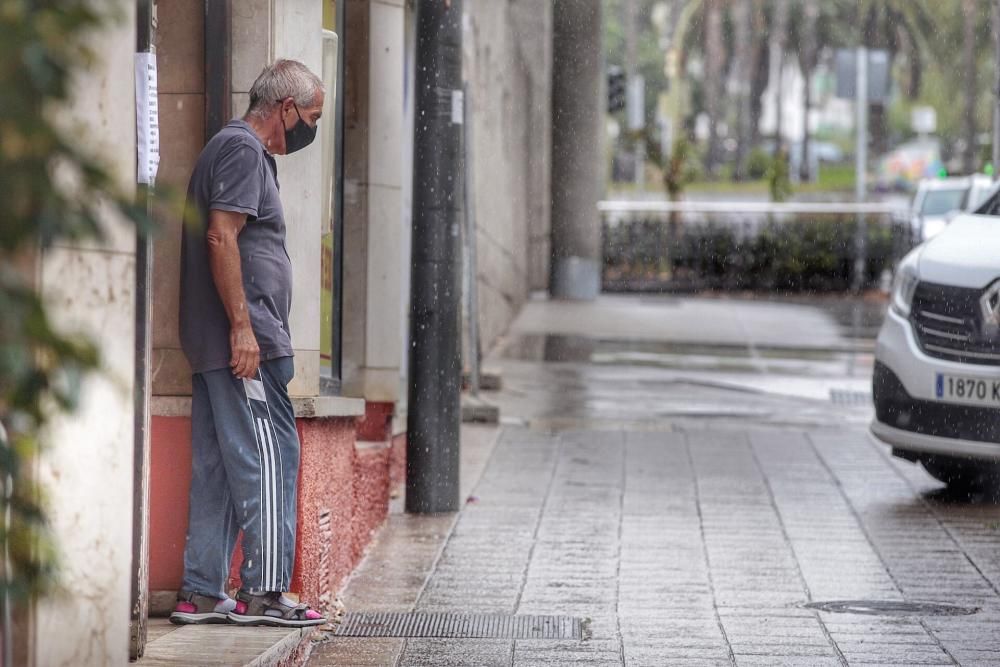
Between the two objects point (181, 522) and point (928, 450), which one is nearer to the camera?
point (181, 522)

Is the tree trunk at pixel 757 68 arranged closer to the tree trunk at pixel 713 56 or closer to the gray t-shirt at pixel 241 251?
the tree trunk at pixel 713 56

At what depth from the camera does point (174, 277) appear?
226 inches

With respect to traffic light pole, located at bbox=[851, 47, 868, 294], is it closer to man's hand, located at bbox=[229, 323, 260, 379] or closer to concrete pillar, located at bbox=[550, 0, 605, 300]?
concrete pillar, located at bbox=[550, 0, 605, 300]

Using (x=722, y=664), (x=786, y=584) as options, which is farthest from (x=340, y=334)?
(x=722, y=664)

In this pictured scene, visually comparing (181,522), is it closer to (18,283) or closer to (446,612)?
(446,612)

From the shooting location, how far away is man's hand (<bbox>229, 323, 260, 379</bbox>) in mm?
5242

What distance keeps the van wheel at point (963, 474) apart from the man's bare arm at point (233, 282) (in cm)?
484

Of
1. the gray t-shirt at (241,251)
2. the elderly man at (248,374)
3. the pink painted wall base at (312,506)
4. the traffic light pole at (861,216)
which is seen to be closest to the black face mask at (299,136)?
the elderly man at (248,374)

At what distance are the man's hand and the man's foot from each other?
74 centimetres

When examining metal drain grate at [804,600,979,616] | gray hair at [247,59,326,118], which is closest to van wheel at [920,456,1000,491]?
metal drain grate at [804,600,979,616]

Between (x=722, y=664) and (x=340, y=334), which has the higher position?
(x=340, y=334)

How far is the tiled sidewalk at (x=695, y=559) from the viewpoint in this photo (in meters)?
5.72

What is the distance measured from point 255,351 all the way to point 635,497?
3945mm

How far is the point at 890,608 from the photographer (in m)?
6.39
